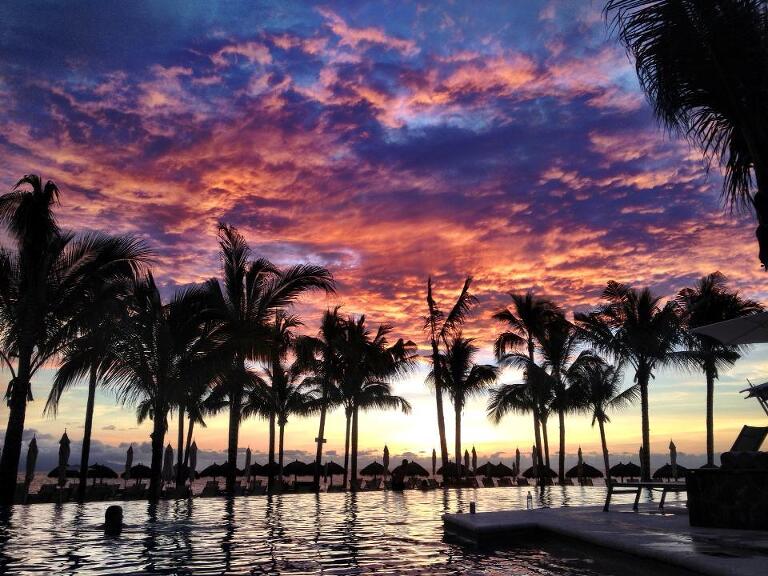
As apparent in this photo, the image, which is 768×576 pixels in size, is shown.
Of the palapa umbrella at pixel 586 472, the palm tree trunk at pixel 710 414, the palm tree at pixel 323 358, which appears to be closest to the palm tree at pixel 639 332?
the palm tree trunk at pixel 710 414

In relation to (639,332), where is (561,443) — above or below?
below

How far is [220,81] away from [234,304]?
9432mm

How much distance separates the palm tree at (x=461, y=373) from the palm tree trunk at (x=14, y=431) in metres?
25.0

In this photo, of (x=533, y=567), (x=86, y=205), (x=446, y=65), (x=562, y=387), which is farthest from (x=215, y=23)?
(x=562, y=387)

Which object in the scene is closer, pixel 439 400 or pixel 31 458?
pixel 31 458

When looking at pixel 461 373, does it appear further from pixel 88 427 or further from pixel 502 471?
pixel 88 427

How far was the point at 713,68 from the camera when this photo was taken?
8.25 m

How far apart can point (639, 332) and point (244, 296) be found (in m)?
21.6

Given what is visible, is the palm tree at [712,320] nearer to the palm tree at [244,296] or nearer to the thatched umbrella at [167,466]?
the palm tree at [244,296]

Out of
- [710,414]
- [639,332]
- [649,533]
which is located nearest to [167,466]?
[639,332]

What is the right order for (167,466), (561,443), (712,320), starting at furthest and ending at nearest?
1. (561,443)
2. (167,466)
3. (712,320)

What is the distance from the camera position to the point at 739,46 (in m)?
8.02

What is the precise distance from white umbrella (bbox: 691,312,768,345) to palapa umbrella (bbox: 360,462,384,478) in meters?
40.7

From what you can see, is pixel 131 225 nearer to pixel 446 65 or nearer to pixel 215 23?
pixel 215 23
